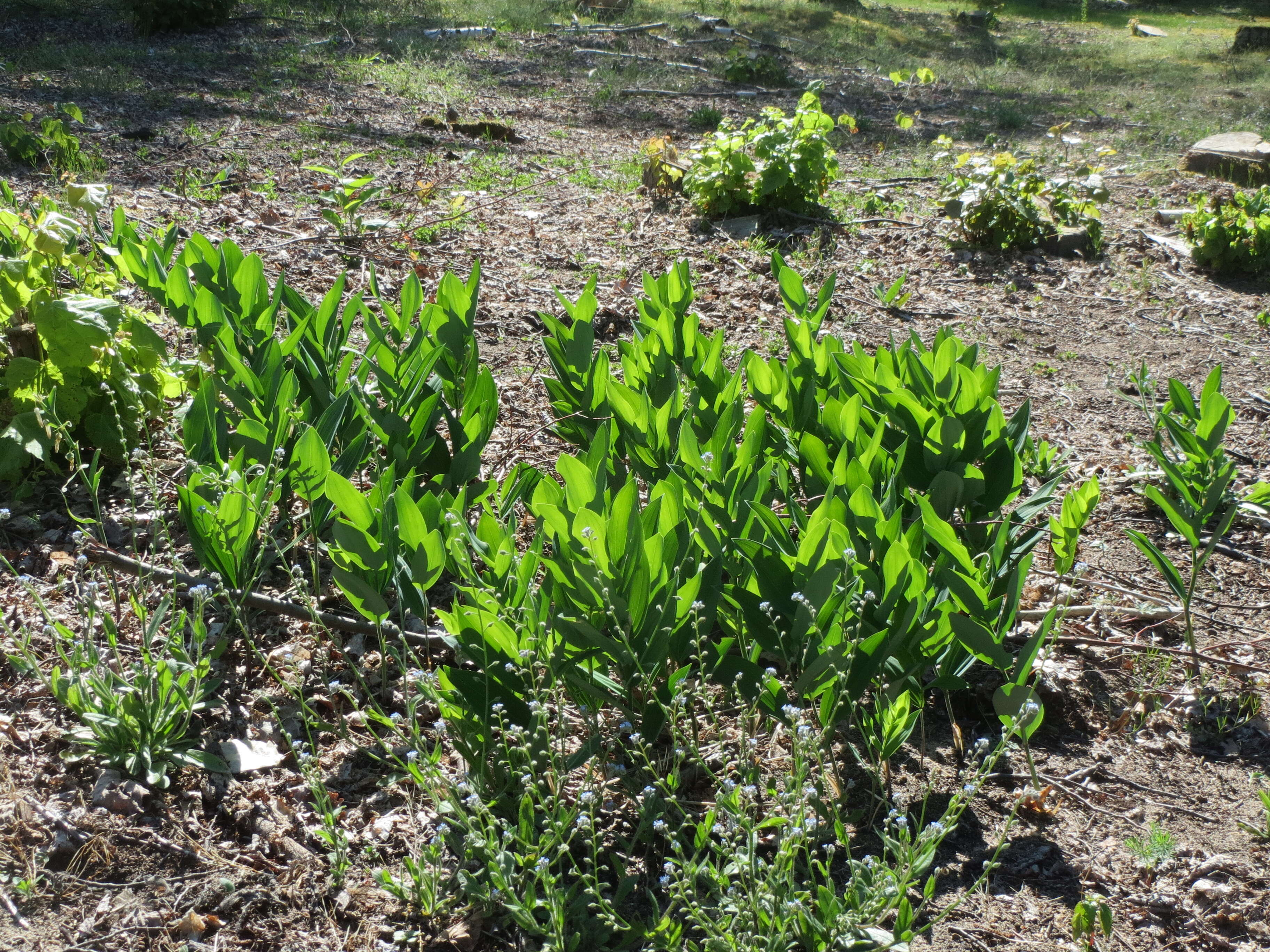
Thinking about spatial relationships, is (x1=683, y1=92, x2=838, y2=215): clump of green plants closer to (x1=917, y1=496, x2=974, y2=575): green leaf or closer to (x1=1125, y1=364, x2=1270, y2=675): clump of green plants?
(x1=1125, y1=364, x2=1270, y2=675): clump of green plants

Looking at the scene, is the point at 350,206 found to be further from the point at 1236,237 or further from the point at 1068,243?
the point at 1236,237

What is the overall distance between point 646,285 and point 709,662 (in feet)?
4.60

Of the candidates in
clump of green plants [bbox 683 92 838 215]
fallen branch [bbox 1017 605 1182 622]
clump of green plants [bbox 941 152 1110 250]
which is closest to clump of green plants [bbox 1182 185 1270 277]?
clump of green plants [bbox 941 152 1110 250]

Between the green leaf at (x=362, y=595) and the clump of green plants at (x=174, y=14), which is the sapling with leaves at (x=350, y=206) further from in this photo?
the clump of green plants at (x=174, y=14)

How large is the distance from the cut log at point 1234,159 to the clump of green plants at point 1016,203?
6.85 feet

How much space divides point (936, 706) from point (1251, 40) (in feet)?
56.9

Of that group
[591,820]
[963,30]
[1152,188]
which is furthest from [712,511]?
[963,30]

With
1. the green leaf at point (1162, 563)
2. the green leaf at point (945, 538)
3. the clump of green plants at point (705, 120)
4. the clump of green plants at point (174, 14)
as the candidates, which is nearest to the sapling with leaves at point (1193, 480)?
the green leaf at point (1162, 563)

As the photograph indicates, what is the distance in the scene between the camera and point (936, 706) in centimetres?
242

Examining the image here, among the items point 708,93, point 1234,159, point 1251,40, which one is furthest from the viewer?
point 1251,40

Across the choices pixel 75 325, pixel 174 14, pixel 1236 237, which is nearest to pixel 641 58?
pixel 174 14

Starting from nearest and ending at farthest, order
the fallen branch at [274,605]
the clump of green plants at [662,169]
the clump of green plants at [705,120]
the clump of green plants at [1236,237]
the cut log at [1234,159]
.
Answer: the fallen branch at [274,605]
the clump of green plants at [1236,237]
the clump of green plants at [662,169]
the cut log at [1234,159]
the clump of green plants at [705,120]

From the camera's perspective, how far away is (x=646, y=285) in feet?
10.1

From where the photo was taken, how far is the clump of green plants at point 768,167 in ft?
18.6
